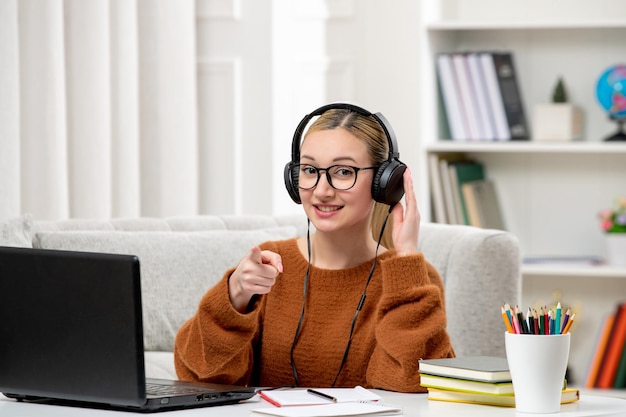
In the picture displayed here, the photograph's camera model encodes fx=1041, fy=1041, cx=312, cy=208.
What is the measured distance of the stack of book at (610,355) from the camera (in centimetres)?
339

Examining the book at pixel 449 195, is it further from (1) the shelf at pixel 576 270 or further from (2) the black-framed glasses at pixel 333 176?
(2) the black-framed glasses at pixel 333 176

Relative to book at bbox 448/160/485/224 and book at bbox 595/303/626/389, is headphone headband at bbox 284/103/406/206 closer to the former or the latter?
book at bbox 448/160/485/224

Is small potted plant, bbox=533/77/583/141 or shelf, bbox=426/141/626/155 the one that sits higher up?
small potted plant, bbox=533/77/583/141

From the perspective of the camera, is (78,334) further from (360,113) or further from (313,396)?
(360,113)

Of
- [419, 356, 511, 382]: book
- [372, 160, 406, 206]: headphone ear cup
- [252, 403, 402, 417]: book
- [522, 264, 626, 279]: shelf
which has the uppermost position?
[372, 160, 406, 206]: headphone ear cup

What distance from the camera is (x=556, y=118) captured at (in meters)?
3.47

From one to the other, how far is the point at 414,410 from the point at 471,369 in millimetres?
90

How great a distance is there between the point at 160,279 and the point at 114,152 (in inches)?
32.9

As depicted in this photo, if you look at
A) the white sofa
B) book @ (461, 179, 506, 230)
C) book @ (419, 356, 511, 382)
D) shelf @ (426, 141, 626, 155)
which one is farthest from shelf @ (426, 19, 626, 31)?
book @ (419, 356, 511, 382)

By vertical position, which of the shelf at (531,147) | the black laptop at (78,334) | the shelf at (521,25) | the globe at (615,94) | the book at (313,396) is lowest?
the book at (313,396)

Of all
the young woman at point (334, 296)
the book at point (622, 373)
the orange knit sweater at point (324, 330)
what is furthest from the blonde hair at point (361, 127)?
the book at point (622, 373)

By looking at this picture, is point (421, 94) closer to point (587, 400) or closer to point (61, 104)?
point (61, 104)

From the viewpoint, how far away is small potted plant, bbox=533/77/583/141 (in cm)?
346

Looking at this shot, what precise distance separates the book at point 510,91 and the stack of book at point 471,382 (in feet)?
7.23
